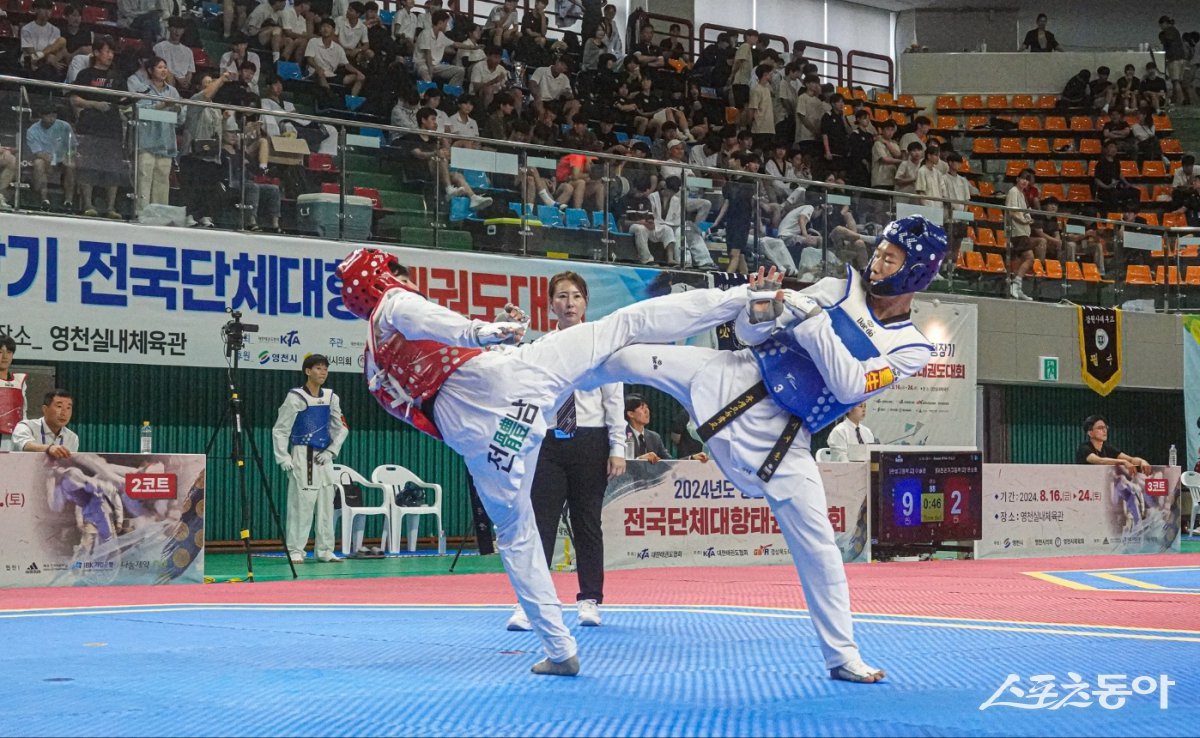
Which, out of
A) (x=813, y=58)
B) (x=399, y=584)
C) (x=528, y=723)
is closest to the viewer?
(x=528, y=723)

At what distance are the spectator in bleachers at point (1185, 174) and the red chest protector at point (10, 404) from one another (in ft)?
60.5

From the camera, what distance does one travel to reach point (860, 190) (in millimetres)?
15211

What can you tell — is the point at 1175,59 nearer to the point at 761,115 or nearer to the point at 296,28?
the point at 761,115

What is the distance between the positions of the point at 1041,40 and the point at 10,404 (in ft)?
69.5

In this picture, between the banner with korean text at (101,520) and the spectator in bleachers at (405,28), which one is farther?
the spectator in bleachers at (405,28)

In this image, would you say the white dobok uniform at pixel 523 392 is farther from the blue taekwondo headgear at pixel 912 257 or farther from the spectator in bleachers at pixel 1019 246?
the spectator in bleachers at pixel 1019 246

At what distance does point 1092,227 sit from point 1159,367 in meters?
2.46

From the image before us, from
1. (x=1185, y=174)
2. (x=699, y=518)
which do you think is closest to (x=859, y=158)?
(x=1185, y=174)

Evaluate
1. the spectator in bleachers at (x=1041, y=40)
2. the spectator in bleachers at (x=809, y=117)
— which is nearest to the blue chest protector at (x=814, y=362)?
the spectator in bleachers at (x=809, y=117)

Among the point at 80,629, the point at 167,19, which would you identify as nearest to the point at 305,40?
the point at 167,19

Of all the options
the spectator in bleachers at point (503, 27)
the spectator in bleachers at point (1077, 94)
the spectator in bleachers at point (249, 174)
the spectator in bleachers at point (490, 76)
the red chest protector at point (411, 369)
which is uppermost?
the spectator in bleachers at point (1077, 94)

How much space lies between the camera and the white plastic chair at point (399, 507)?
508 inches

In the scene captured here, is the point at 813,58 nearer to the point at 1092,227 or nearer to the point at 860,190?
the point at 1092,227

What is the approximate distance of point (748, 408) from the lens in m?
4.65
